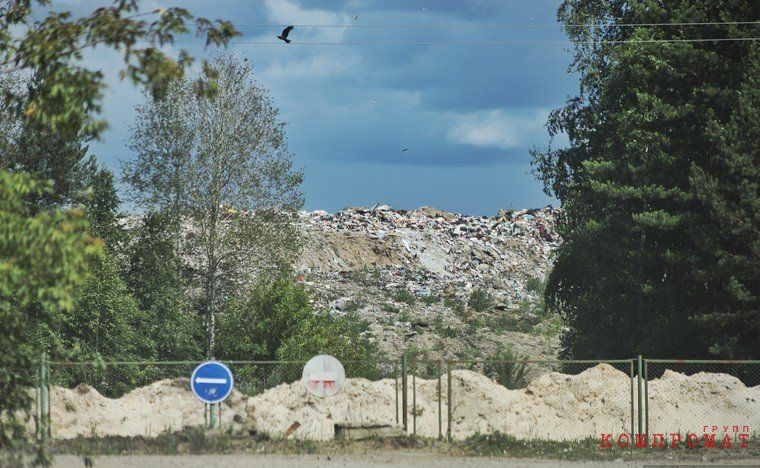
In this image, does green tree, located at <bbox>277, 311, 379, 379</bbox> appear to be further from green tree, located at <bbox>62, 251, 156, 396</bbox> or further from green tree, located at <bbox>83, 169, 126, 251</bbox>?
green tree, located at <bbox>83, 169, 126, 251</bbox>

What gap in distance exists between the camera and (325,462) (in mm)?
19625

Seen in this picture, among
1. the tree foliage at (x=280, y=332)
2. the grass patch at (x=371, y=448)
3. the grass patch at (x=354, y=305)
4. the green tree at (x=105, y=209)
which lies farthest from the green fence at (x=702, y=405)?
the grass patch at (x=354, y=305)

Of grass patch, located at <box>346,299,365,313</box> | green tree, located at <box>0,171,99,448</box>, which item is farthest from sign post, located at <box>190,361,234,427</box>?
grass patch, located at <box>346,299,365,313</box>

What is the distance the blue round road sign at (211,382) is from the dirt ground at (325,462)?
1.20m

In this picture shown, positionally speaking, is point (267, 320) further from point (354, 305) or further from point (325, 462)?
point (354, 305)

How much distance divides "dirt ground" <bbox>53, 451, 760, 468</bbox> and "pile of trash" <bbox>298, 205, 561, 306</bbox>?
40.7 m

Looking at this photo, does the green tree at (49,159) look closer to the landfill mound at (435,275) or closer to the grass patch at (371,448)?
the landfill mound at (435,275)

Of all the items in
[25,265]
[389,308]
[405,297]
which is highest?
[405,297]

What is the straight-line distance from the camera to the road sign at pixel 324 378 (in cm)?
2219

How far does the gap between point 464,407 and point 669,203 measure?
14.3 metres

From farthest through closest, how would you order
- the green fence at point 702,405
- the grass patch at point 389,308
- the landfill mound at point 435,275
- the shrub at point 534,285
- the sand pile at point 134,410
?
the shrub at point 534,285, the grass patch at point 389,308, the landfill mound at point 435,275, the green fence at point 702,405, the sand pile at point 134,410

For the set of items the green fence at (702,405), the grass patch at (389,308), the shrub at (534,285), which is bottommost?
the green fence at (702,405)

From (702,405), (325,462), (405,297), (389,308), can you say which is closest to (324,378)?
(325,462)

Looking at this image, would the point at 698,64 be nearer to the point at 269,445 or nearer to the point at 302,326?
the point at 302,326
